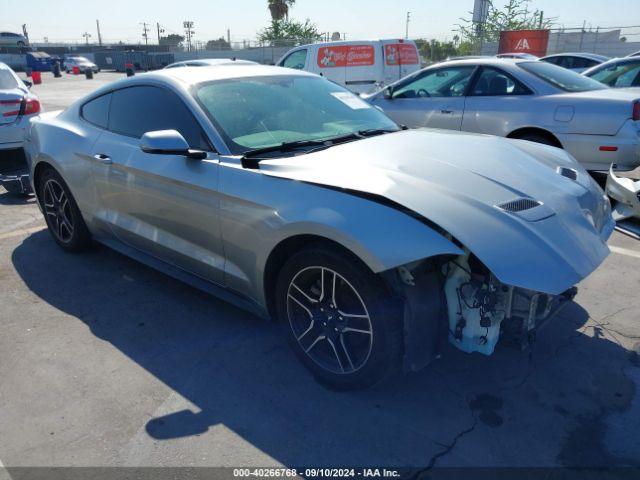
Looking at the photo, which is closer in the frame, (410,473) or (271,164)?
(410,473)

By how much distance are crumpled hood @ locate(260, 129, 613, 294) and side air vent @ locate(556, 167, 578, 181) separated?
4cm

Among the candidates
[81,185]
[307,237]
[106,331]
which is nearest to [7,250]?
[81,185]

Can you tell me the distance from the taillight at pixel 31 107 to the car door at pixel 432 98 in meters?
5.11

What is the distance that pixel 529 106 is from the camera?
6.16 meters

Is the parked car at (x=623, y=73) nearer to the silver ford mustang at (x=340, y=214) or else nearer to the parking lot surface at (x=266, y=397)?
the parking lot surface at (x=266, y=397)

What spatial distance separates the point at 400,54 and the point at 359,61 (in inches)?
41.8

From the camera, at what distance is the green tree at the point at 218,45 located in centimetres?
4525

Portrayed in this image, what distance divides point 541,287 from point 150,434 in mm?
1949

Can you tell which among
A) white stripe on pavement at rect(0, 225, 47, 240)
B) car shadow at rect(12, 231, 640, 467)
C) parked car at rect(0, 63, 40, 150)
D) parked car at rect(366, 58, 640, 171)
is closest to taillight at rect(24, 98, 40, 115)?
parked car at rect(0, 63, 40, 150)

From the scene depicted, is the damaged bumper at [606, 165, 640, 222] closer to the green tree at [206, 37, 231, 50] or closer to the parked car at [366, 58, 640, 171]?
the parked car at [366, 58, 640, 171]

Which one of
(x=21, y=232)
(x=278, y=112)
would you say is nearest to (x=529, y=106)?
(x=278, y=112)

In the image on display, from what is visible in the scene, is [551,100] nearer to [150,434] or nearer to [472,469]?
[472,469]

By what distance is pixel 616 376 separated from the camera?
2.89m

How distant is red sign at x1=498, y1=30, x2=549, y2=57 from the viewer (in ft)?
77.2
